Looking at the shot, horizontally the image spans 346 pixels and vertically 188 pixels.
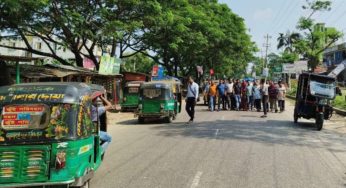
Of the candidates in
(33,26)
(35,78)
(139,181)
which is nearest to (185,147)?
(139,181)

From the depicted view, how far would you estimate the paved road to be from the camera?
8.25 m

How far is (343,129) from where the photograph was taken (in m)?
18.4

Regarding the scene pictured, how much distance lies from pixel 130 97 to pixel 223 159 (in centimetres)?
2050

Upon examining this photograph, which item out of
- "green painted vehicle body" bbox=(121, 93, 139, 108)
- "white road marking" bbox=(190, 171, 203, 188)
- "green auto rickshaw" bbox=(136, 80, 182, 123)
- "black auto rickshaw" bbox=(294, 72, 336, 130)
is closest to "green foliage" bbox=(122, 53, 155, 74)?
"green painted vehicle body" bbox=(121, 93, 139, 108)

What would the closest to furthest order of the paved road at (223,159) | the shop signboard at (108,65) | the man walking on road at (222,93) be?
1. the paved road at (223,159)
2. the man walking on road at (222,93)
3. the shop signboard at (108,65)

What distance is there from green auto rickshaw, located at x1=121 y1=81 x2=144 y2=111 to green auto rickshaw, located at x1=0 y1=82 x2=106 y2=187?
22.9 m

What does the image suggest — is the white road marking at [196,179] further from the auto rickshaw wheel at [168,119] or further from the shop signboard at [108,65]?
the shop signboard at [108,65]

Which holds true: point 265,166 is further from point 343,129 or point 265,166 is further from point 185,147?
point 343,129

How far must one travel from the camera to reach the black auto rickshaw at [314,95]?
1789 cm

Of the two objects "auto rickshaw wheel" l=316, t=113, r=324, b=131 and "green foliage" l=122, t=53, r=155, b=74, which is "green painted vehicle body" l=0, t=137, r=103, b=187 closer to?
"auto rickshaw wheel" l=316, t=113, r=324, b=131

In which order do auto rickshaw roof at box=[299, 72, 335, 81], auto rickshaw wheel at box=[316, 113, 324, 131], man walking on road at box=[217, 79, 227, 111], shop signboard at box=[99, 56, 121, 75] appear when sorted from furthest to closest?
shop signboard at box=[99, 56, 121, 75] < man walking on road at box=[217, 79, 227, 111] < auto rickshaw roof at box=[299, 72, 335, 81] < auto rickshaw wheel at box=[316, 113, 324, 131]

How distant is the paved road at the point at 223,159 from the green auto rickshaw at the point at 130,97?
13.6m

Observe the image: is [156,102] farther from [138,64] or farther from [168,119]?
[138,64]

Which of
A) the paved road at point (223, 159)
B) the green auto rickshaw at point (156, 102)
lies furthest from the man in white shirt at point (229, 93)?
the paved road at point (223, 159)
